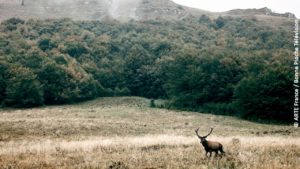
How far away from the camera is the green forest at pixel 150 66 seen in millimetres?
72125

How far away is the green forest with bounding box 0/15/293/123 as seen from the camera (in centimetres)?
7212

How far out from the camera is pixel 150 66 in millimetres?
113500

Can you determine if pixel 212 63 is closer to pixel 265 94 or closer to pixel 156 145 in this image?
pixel 265 94

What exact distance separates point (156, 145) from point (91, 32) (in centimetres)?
12627

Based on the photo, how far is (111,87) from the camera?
112m

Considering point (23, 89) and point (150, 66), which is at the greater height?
point (150, 66)

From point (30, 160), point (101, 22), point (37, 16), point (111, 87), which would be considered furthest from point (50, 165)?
point (37, 16)

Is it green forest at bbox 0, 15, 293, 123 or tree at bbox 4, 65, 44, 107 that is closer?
green forest at bbox 0, 15, 293, 123

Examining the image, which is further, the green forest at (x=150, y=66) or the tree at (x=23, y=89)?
the tree at (x=23, y=89)

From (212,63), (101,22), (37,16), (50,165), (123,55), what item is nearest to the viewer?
(50,165)

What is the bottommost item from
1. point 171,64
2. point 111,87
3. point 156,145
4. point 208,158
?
point 111,87

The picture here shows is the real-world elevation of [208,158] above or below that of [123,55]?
above

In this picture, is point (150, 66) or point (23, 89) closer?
point (23, 89)

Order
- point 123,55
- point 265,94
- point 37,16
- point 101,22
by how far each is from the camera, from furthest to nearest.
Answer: point 37,16, point 101,22, point 123,55, point 265,94
